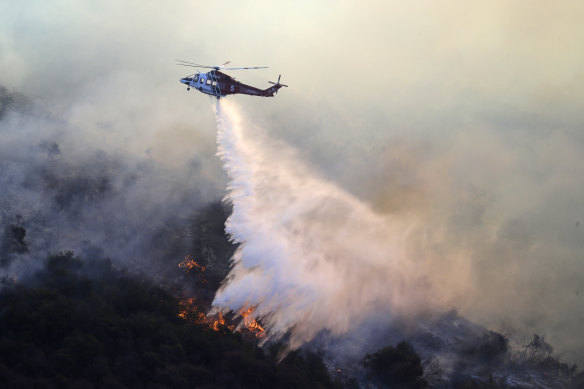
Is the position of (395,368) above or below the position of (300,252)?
below

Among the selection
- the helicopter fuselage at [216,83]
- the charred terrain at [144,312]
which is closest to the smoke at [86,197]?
the charred terrain at [144,312]

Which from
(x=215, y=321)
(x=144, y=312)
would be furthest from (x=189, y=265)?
(x=144, y=312)

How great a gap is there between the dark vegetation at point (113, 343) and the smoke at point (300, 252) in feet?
21.8

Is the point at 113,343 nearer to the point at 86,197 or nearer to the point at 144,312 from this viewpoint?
the point at 144,312

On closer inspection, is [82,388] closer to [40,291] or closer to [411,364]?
[40,291]

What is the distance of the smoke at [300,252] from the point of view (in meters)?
75.4

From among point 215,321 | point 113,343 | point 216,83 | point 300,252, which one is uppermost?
point 216,83

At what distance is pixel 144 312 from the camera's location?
77.6m

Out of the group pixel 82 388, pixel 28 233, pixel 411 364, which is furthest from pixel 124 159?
pixel 411 364

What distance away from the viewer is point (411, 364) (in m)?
Answer: 78.7

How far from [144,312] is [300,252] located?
23.8 meters

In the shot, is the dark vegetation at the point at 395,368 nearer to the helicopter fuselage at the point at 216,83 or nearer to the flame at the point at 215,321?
the flame at the point at 215,321

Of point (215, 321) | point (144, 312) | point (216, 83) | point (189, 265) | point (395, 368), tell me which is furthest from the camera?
point (189, 265)

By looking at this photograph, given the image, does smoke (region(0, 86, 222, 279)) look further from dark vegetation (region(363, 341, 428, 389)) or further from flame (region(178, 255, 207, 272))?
dark vegetation (region(363, 341, 428, 389))
